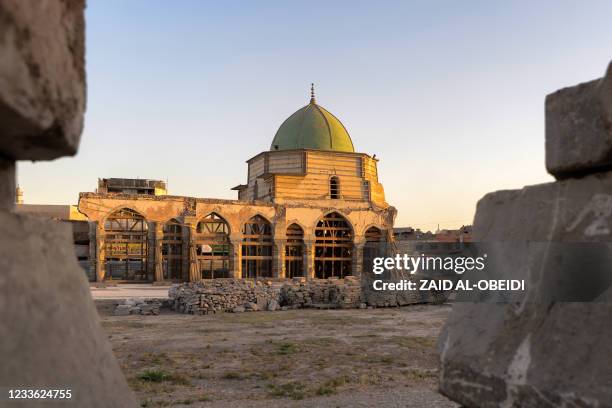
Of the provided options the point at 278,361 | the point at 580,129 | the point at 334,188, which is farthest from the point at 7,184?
the point at 334,188

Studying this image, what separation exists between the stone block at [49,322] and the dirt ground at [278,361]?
12.8ft

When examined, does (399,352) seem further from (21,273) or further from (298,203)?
(298,203)

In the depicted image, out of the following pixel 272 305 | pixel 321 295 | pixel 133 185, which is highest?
pixel 133 185

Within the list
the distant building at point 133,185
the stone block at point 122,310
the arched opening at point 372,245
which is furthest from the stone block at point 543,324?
the distant building at point 133,185

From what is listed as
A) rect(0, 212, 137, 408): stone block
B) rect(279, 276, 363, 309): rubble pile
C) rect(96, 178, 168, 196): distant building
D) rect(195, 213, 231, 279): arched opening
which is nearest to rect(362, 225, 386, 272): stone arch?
rect(195, 213, 231, 279): arched opening

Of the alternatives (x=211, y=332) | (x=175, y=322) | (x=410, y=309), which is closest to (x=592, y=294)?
(x=211, y=332)

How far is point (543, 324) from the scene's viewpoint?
1524 millimetres

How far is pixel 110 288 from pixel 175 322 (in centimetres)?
910

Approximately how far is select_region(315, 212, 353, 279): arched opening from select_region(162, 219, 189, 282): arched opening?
7.24m

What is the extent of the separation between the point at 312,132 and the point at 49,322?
30107mm

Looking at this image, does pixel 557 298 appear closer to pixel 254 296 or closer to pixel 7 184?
pixel 7 184

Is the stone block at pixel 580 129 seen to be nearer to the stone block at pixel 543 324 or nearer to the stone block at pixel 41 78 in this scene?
the stone block at pixel 543 324

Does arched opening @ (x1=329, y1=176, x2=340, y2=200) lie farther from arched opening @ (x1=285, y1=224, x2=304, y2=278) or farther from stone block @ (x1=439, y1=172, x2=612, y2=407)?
stone block @ (x1=439, y1=172, x2=612, y2=407)

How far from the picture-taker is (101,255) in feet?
70.2
